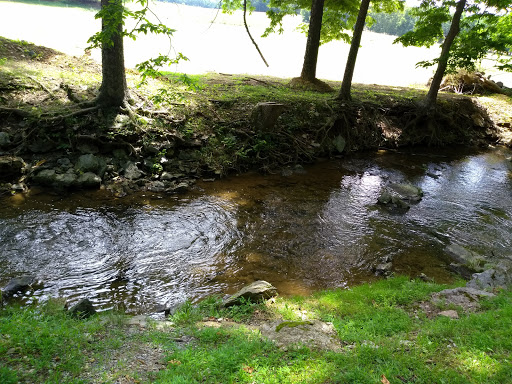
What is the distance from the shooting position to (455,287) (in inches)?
243

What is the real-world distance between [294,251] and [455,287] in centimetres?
324

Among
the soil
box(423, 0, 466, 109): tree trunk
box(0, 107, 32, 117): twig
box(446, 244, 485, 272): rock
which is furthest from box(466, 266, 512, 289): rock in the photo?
box(0, 107, 32, 117): twig

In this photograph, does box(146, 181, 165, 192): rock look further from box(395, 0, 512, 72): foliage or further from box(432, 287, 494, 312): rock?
box(395, 0, 512, 72): foliage

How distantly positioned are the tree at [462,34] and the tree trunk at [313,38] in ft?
12.6

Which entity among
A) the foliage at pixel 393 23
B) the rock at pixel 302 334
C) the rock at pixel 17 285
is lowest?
the rock at pixel 17 285

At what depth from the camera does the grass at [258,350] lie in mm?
3623

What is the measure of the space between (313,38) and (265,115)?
659 cm

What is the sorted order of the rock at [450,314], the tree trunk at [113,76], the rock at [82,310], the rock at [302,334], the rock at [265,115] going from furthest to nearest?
the rock at [265,115]
the tree trunk at [113,76]
the rock at [82,310]
the rock at [450,314]
the rock at [302,334]

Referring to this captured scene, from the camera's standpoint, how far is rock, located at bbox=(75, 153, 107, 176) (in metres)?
10.0

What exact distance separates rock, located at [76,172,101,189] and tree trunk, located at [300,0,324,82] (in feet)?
38.9

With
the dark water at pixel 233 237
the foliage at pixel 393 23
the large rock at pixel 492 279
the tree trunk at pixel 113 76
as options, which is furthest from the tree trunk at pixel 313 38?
the foliage at pixel 393 23

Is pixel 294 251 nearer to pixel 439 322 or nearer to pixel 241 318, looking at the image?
pixel 241 318

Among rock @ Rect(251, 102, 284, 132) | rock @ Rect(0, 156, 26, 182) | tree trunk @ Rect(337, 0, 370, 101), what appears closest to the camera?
rock @ Rect(0, 156, 26, 182)

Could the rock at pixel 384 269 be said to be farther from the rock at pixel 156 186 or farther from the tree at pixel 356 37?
the tree at pixel 356 37
